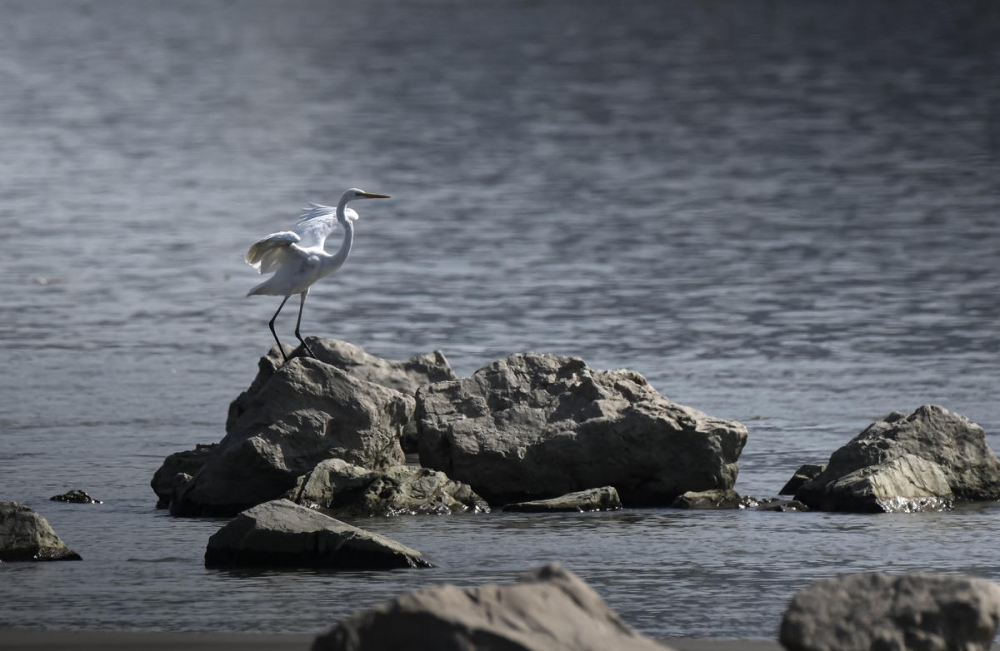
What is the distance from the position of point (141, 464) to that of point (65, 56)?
5673 centimetres

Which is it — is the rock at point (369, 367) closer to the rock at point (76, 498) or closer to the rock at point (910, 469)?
the rock at point (76, 498)

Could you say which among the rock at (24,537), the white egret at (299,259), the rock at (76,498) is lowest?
the rock at (24,537)

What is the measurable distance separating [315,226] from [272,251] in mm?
751

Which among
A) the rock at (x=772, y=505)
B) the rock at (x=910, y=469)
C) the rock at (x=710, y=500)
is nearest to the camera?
the rock at (x=910, y=469)

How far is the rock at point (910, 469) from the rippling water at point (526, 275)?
0.29 metres

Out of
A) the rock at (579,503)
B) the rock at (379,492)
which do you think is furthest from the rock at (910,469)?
the rock at (379,492)

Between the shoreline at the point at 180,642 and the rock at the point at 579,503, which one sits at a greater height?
the rock at the point at 579,503

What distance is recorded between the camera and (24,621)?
8.81 meters

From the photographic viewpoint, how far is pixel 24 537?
10.2 m

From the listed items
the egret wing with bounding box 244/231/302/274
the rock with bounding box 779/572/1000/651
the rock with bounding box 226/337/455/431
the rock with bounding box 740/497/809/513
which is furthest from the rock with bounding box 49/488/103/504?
the rock with bounding box 779/572/1000/651

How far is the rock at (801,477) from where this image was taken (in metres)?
12.1

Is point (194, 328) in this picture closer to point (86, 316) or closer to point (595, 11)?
point (86, 316)

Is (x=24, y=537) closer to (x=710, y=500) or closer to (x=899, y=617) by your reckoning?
(x=710, y=500)

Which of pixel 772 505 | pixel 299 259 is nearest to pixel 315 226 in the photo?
pixel 299 259
